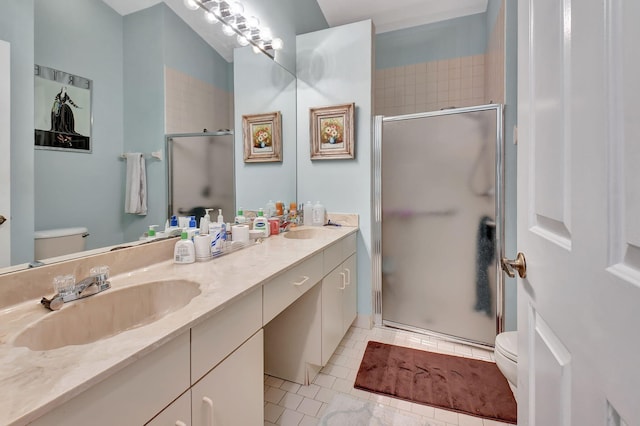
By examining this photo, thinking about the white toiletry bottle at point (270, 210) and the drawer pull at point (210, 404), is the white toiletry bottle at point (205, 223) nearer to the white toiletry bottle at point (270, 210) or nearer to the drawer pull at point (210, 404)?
the white toiletry bottle at point (270, 210)

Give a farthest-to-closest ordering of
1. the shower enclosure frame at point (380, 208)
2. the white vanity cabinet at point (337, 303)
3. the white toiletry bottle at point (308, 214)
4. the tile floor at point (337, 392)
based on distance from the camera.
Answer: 1. the white toiletry bottle at point (308, 214)
2. the shower enclosure frame at point (380, 208)
3. the white vanity cabinet at point (337, 303)
4. the tile floor at point (337, 392)

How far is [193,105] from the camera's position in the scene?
4.69ft

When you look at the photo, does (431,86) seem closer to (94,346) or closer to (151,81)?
(151,81)

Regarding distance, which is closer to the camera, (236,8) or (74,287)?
(74,287)

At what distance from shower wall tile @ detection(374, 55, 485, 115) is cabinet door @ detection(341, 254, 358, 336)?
1660mm

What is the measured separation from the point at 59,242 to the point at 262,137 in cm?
141

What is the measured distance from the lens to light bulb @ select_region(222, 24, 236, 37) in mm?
1714

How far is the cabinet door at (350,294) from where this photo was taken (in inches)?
79.8

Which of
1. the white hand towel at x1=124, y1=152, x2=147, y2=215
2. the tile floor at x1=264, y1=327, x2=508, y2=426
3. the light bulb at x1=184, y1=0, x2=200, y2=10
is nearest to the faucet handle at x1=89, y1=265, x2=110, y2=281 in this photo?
the white hand towel at x1=124, y1=152, x2=147, y2=215

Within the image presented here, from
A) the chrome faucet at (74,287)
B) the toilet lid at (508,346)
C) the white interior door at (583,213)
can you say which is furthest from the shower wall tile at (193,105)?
the toilet lid at (508,346)

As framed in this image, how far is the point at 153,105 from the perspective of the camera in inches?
46.6

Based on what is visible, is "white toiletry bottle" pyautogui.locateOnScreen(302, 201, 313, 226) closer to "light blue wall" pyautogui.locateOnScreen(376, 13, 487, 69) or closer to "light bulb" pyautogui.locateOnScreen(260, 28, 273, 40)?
"light bulb" pyautogui.locateOnScreen(260, 28, 273, 40)

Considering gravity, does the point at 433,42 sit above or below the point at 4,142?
above

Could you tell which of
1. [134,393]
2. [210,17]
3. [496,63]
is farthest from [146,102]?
[496,63]
